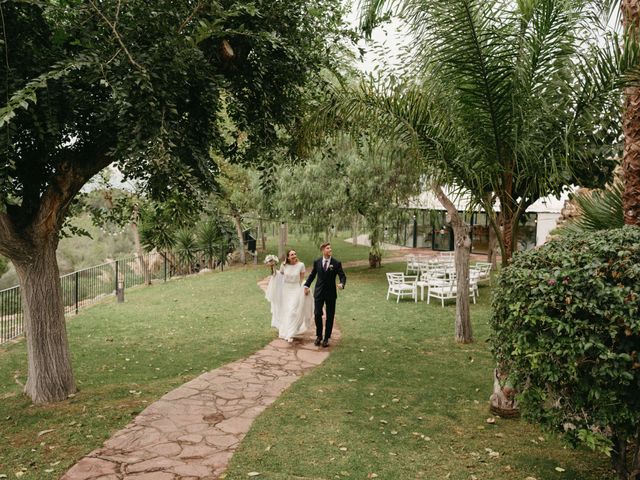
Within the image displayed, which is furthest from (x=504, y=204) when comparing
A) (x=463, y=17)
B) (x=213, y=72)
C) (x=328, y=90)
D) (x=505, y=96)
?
(x=213, y=72)

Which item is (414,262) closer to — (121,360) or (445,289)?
(445,289)

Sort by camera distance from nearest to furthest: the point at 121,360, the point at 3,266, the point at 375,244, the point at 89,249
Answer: the point at 121,360 → the point at 375,244 → the point at 3,266 → the point at 89,249

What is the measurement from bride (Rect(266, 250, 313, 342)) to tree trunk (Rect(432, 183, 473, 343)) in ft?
9.07

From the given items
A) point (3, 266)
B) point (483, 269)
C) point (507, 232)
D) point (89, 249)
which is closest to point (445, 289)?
point (483, 269)

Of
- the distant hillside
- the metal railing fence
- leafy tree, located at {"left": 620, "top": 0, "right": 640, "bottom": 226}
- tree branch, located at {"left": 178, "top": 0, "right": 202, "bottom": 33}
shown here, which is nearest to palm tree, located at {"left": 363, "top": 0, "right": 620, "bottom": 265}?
leafy tree, located at {"left": 620, "top": 0, "right": 640, "bottom": 226}

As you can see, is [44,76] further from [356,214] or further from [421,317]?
[356,214]

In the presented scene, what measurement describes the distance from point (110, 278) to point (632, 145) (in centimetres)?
1937

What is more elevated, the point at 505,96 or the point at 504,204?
the point at 505,96

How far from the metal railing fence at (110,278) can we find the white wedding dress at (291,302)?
2.05 metres

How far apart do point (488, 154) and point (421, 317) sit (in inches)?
287

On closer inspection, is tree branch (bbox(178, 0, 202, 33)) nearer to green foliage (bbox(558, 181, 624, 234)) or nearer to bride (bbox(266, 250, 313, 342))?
green foliage (bbox(558, 181, 624, 234))

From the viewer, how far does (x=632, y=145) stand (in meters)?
4.65

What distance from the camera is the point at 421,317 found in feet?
41.3

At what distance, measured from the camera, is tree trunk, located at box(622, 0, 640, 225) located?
15.1ft
